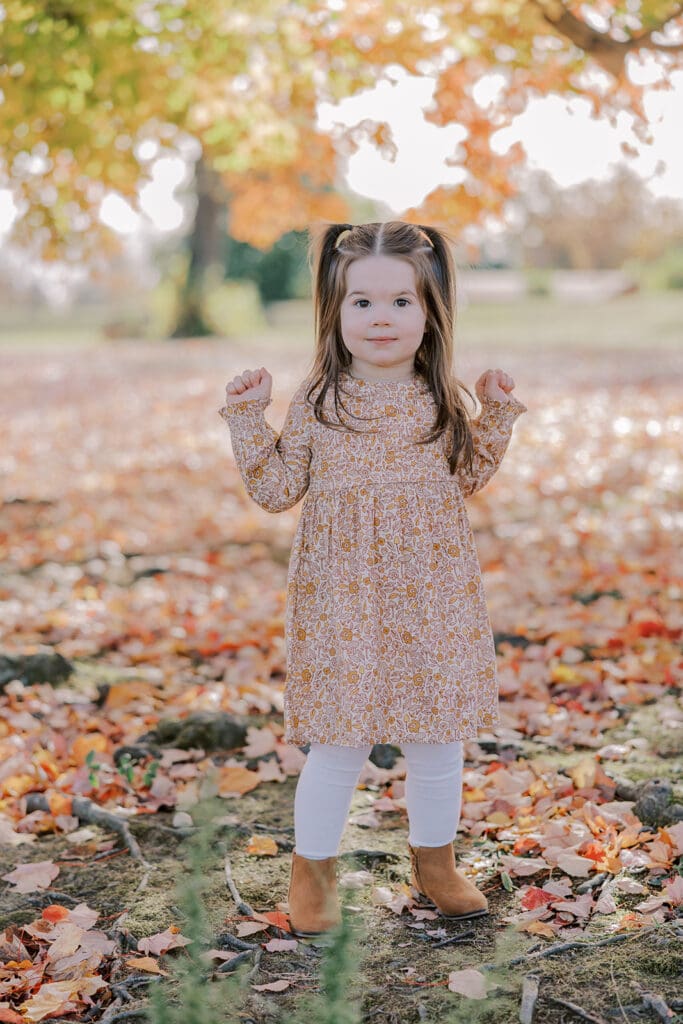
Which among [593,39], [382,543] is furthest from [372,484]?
[593,39]

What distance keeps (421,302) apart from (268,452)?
503 mm

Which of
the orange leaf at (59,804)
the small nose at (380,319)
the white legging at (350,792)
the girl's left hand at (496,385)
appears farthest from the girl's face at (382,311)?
the orange leaf at (59,804)

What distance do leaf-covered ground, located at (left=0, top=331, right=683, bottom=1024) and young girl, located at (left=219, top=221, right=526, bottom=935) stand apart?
24 cm

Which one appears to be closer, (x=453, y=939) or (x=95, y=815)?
(x=453, y=939)

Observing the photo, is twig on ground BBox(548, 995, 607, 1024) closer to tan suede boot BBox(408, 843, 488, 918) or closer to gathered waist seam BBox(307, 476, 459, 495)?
tan suede boot BBox(408, 843, 488, 918)

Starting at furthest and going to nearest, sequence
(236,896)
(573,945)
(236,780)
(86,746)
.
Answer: (86,746)
(236,780)
(236,896)
(573,945)

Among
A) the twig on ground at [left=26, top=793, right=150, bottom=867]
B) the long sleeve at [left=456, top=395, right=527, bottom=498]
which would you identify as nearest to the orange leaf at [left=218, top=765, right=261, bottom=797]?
the twig on ground at [left=26, top=793, right=150, bottom=867]

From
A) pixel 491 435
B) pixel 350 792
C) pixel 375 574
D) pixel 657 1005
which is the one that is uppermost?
pixel 491 435

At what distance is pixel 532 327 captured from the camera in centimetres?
2719

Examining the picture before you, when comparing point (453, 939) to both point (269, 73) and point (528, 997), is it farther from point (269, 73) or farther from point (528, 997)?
point (269, 73)

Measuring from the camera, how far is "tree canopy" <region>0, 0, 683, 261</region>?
5.17m

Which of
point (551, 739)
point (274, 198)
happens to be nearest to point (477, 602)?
point (551, 739)

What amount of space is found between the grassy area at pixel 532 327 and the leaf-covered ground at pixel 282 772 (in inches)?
477

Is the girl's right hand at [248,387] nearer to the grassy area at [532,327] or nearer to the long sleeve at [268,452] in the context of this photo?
the long sleeve at [268,452]
